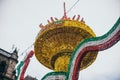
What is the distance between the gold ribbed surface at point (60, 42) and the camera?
24.9 metres

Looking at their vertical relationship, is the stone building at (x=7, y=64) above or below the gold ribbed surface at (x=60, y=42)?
above

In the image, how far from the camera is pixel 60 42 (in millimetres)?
26422

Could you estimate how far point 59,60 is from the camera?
2652cm

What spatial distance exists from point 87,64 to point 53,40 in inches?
161

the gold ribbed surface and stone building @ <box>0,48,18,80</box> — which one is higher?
stone building @ <box>0,48,18,80</box>

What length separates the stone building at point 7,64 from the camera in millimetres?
37875

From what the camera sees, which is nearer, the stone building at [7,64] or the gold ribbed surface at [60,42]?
the gold ribbed surface at [60,42]

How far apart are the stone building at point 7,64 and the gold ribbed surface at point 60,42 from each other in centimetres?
1113

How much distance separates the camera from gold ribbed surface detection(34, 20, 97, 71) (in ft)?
81.7

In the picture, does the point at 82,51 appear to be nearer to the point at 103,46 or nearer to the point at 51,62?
the point at 103,46

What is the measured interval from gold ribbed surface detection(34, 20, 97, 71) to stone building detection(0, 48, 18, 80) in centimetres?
1113

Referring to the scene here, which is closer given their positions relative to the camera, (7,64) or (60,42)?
(60,42)

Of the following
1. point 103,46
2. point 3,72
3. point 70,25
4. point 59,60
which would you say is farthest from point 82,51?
point 3,72

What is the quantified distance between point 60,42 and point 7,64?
47.3 ft
